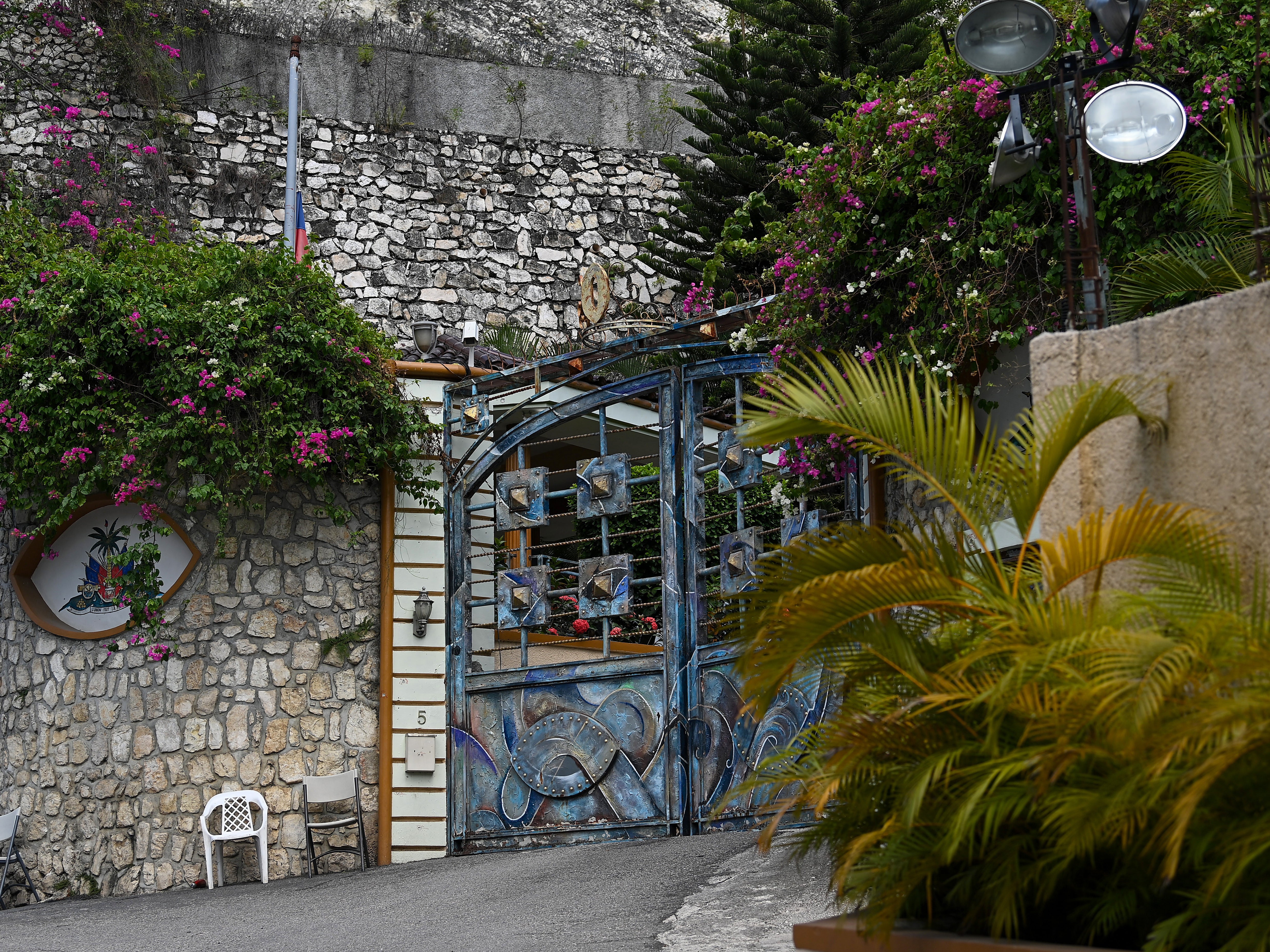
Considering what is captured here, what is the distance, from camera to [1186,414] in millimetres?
3152

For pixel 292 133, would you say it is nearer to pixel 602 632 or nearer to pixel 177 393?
pixel 177 393

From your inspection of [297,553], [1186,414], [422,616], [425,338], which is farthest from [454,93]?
[1186,414]

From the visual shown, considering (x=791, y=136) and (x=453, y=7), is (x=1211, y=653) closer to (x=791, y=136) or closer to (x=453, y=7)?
(x=791, y=136)

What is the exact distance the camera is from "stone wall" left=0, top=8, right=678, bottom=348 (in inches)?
492

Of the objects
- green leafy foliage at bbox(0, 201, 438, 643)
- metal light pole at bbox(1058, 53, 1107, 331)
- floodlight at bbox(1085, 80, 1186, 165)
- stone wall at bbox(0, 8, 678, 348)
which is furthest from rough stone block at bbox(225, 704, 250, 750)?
stone wall at bbox(0, 8, 678, 348)

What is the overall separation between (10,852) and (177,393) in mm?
2833

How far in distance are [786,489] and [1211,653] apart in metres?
4.13

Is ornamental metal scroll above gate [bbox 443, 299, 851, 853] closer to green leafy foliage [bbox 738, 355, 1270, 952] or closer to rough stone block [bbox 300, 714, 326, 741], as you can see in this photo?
rough stone block [bbox 300, 714, 326, 741]

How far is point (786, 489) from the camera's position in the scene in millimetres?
6574

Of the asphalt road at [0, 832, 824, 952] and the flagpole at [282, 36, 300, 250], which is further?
the flagpole at [282, 36, 300, 250]

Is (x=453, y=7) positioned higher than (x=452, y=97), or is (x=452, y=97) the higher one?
(x=453, y=7)

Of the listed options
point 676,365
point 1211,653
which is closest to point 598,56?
point 676,365

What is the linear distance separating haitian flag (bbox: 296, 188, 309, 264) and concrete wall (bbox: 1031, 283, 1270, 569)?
866 centimetres

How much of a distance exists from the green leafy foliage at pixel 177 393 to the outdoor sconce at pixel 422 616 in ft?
2.25
